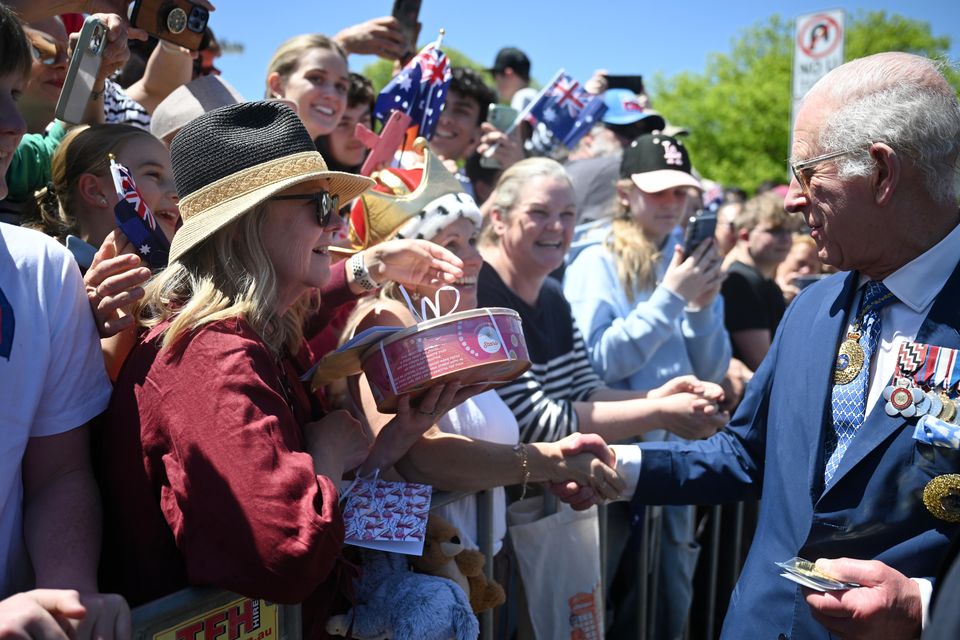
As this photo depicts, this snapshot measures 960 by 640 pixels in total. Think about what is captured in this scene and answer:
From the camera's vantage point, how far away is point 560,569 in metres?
3.18

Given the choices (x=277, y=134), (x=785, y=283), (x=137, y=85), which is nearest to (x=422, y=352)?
(x=277, y=134)

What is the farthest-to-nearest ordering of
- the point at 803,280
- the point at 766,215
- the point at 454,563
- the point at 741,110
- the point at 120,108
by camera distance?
the point at 741,110 < the point at 803,280 < the point at 766,215 < the point at 120,108 < the point at 454,563

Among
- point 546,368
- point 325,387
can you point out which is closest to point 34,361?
point 325,387

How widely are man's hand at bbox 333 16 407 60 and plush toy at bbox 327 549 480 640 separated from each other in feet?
11.0

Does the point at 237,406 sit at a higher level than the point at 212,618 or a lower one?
higher

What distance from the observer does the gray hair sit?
2.21m

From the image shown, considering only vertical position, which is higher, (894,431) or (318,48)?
(318,48)

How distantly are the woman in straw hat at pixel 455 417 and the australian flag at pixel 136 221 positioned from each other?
2.34ft

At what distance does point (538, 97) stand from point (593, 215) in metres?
0.96

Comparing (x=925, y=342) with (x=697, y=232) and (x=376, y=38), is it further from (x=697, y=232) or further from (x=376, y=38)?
(x=376, y=38)

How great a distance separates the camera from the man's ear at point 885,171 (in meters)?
2.21

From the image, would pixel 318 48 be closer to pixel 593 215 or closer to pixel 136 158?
pixel 136 158

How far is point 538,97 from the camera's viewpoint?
5.65 m

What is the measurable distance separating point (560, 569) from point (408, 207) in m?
1.49
